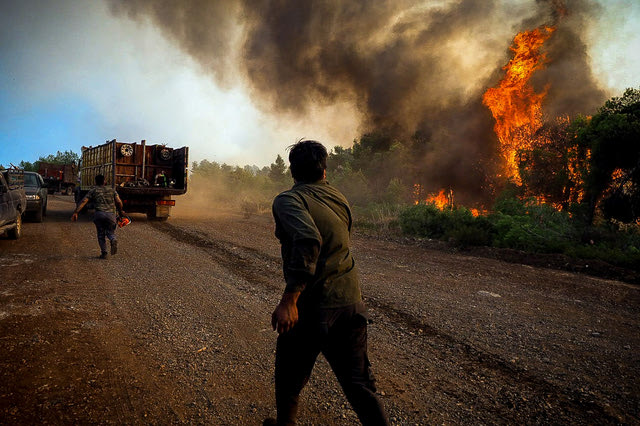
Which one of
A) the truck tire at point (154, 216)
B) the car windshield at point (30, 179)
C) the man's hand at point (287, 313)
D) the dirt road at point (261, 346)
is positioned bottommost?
the dirt road at point (261, 346)

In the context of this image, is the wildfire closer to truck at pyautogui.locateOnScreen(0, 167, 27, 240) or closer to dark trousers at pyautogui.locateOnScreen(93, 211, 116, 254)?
dark trousers at pyautogui.locateOnScreen(93, 211, 116, 254)

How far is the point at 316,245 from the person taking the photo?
1.72 metres

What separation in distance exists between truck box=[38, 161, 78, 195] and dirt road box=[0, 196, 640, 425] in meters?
30.5

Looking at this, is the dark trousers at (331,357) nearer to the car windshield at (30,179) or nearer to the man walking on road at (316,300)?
the man walking on road at (316,300)

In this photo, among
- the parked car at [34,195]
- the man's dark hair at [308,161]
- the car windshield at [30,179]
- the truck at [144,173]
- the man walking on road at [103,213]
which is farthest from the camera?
the truck at [144,173]

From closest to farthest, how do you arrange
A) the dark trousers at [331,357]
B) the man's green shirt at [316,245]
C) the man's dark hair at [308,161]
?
the man's green shirt at [316,245]
the dark trousers at [331,357]
the man's dark hair at [308,161]

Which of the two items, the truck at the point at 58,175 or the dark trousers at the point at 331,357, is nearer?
the dark trousers at the point at 331,357

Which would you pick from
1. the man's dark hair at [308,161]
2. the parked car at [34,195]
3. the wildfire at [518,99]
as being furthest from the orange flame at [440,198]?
the man's dark hair at [308,161]

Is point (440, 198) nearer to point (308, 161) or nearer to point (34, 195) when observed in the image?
point (34, 195)

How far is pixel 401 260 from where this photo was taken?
819 centimetres

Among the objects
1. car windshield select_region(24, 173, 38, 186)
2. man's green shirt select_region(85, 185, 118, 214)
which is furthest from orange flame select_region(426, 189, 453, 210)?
car windshield select_region(24, 173, 38, 186)

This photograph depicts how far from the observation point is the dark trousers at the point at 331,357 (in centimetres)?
182

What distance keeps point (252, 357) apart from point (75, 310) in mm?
2398

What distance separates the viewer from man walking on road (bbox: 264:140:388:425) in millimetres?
1743
